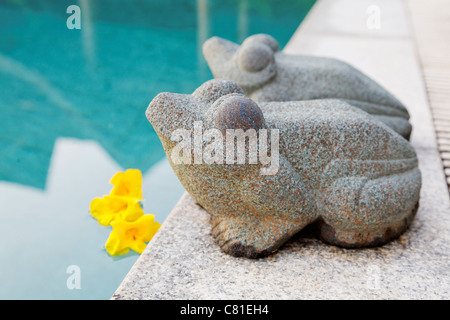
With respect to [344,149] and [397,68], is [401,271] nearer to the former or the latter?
[344,149]

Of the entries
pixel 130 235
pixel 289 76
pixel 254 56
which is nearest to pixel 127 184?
pixel 130 235

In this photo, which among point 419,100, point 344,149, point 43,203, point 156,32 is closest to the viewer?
point 344,149

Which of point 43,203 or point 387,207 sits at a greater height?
point 387,207

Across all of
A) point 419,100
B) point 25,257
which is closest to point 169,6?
point 419,100

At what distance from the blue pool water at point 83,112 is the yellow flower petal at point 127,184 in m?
0.24

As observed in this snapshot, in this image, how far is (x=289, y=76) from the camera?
2750 millimetres

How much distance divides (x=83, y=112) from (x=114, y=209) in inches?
87.8

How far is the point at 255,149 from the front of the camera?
1830 mm

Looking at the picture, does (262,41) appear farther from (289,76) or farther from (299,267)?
(299,267)

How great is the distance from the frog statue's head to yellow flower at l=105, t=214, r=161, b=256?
36.9 inches

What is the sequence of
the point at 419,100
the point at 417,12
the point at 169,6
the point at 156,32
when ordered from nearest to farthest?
the point at 419,100
the point at 156,32
the point at 417,12
the point at 169,6

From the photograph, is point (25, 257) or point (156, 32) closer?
point (25, 257)

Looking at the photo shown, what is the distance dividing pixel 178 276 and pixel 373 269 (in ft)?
2.60

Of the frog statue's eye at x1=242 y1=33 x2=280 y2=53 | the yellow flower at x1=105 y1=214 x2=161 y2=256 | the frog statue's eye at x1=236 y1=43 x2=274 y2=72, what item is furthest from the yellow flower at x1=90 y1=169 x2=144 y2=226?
the frog statue's eye at x1=242 y1=33 x2=280 y2=53
